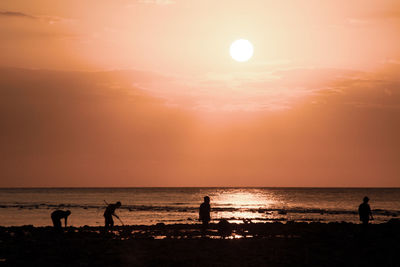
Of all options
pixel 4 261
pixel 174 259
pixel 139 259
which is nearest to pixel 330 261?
pixel 174 259

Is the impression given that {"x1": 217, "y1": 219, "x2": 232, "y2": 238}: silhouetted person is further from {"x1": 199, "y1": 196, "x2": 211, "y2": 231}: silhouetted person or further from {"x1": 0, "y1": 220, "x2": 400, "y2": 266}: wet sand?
{"x1": 0, "y1": 220, "x2": 400, "y2": 266}: wet sand

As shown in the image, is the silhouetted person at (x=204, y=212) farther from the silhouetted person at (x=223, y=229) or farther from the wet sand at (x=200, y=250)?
the wet sand at (x=200, y=250)

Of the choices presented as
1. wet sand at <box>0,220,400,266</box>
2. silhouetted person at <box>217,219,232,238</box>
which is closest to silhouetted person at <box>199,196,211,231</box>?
silhouetted person at <box>217,219,232,238</box>

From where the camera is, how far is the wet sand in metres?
20.4

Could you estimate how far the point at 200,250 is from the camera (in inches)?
947

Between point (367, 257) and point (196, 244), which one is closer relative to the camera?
point (367, 257)

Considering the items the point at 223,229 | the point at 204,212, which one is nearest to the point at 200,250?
the point at 204,212

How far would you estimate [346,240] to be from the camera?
28656 millimetres

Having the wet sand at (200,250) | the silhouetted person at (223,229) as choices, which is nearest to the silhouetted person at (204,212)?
the silhouetted person at (223,229)

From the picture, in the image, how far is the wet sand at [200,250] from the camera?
20.4 m

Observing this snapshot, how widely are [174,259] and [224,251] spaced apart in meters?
3.38

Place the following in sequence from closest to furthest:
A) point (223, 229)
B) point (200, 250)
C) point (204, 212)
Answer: point (200, 250) < point (204, 212) < point (223, 229)

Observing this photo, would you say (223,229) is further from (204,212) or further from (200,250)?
(200,250)

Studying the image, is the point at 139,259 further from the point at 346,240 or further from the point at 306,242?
the point at 346,240
